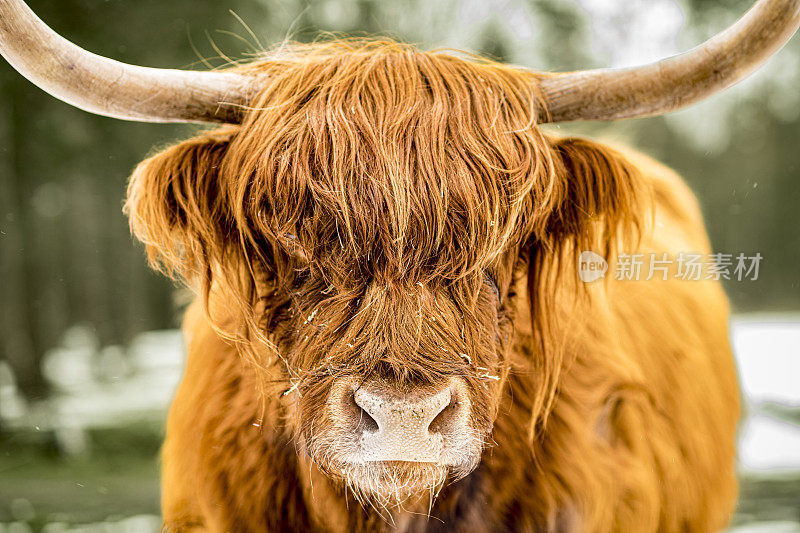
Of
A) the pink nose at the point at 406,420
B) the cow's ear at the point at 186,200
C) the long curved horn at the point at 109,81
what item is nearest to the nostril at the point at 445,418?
the pink nose at the point at 406,420

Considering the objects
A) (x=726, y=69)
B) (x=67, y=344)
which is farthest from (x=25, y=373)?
(x=726, y=69)

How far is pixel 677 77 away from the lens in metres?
1.16

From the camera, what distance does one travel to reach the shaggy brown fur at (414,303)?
112cm

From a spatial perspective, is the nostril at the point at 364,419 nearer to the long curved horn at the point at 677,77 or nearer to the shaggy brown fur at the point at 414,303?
the shaggy brown fur at the point at 414,303

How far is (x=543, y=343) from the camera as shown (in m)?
1.45

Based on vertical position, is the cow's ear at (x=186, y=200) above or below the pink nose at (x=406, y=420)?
above

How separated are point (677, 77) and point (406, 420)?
0.82 metres

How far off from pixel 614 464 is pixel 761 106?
10.7ft

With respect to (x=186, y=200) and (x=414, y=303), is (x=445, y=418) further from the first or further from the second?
(x=186, y=200)

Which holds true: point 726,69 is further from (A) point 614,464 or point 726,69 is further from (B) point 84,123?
(B) point 84,123

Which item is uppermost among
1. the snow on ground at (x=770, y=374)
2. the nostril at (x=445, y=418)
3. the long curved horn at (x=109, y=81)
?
the long curved horn at (x=109, y=81)

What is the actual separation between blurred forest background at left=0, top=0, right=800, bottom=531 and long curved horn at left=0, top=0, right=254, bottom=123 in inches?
84.9

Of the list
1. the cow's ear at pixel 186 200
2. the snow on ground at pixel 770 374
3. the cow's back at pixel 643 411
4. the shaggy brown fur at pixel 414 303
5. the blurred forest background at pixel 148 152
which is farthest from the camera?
the snow on ground at pixel 770 374

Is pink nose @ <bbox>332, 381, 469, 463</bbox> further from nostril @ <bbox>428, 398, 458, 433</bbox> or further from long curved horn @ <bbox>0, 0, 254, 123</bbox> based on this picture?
long curved horn @ <bbox>0, 0, 254, 123</bbox>
